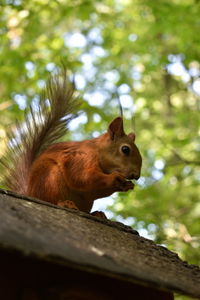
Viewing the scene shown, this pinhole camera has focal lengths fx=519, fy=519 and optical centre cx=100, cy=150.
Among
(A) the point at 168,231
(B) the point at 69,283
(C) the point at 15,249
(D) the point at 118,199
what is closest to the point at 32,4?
(D) the point at 118,199

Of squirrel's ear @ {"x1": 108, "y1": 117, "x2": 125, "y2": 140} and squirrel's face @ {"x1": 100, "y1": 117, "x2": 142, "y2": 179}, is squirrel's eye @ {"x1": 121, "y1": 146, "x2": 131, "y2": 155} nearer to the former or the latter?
squirrel's face @ {"x1": 100, "y1": 117, "x2": 142, "y2": 179}

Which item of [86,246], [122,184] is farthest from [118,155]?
[86,246]

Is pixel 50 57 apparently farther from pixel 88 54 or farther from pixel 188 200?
→ pixel 88 54

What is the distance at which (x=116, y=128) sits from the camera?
3391 millimetres

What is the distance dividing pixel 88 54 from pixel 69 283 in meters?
9.42

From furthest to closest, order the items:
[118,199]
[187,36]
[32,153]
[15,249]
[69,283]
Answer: [118,199] → [187,36] → [32,153] → [69,283] → [15,249]

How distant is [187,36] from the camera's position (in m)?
6.13

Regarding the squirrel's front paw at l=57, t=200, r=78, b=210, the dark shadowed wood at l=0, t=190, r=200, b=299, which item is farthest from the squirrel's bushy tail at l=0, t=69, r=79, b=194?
the dark shadowed wood at l=0, t=190, r=200, b=299

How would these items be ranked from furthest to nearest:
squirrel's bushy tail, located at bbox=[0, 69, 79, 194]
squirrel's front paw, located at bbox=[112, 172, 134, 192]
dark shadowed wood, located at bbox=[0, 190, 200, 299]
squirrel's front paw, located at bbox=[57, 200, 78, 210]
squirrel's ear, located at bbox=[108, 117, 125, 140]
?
squirrel's ear, located at bbox=[108, 117, 125, 140] → squirrel's bushy tail, located at bbox=[0, 69, 79, 194] → squirrel's front paw, located at bbox=[112, 172, 134, 192] → squirrel's front paw, located at bbox=[57, 200, 78, 210] → dark shadowed wood, located at bbox=[0, 190, 200, 299]

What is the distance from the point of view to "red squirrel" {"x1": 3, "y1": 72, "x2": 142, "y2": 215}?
298 cm

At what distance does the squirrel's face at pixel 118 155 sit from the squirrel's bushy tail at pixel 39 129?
11.2 inches

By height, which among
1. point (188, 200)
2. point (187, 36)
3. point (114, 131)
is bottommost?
point (114, 131)

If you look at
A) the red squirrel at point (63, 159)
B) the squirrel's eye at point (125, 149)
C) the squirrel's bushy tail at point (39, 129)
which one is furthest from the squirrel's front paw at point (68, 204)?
the squirrel's eye at point (125, 149)

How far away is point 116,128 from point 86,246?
6.16 feet
